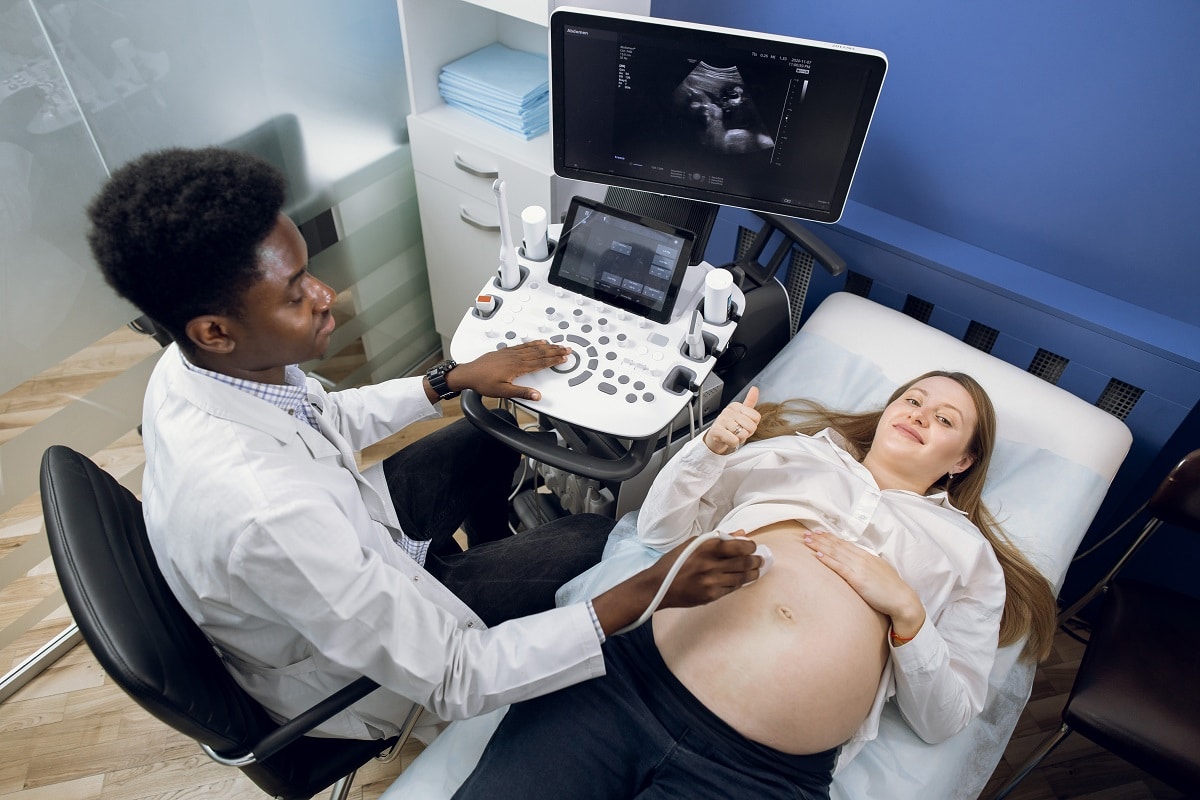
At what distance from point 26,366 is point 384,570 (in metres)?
1.02

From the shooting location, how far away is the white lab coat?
0.88m

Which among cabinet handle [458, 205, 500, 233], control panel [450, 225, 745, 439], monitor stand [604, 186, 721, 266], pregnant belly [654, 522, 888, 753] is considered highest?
monitor stand [604, 186, 721, 266]

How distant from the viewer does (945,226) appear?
1705 mm

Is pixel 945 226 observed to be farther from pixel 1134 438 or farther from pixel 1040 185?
pixel 1134 438

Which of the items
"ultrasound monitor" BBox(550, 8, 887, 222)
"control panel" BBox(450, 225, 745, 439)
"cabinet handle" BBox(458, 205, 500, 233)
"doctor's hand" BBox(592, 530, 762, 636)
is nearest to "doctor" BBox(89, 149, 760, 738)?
"doctor's hand" BBox(592, 530, 762, 636)

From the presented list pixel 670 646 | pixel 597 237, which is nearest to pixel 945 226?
pixel 597 237

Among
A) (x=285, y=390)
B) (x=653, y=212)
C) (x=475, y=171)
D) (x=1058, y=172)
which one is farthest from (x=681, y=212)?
(x=285, y=390)

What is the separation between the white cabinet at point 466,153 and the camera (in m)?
1.86

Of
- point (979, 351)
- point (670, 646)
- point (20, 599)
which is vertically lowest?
point (20, 599)

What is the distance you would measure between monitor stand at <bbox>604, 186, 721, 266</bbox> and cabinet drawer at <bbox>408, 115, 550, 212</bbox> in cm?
33

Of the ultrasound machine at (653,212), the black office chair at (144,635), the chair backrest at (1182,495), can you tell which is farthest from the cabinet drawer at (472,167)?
the chair backrest at (1182,495)

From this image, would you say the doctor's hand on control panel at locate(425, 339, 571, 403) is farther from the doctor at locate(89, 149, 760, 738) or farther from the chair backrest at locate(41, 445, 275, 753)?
the chair backrest at locate(41, 445, 275, 753)

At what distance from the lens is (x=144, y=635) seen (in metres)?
0.86

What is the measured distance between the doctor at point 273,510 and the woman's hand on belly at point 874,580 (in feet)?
0.76
